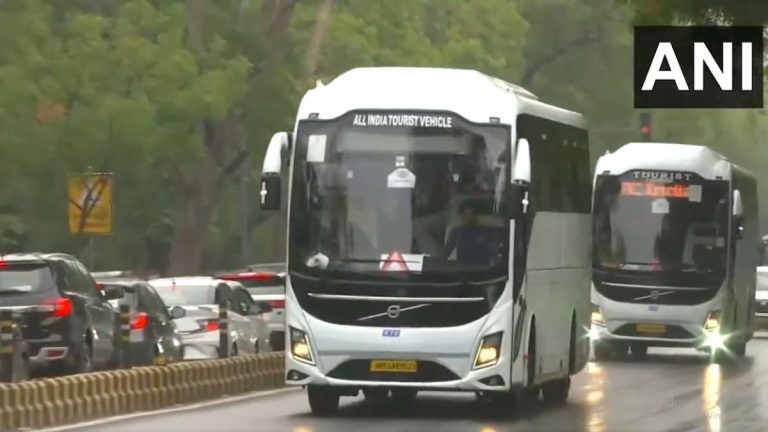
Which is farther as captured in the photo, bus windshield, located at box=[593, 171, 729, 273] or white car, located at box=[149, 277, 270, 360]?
bus windshield, located at box=[593, 171, 729, 273]

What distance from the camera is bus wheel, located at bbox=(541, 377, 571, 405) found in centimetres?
2762

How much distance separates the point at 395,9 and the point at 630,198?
75.7 feet

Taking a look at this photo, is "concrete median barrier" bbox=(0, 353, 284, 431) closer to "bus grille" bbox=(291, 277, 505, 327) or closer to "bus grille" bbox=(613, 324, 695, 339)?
"bus grille" bbox=(291, 277, 505, 327)

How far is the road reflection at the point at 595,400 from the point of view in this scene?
22.7 m

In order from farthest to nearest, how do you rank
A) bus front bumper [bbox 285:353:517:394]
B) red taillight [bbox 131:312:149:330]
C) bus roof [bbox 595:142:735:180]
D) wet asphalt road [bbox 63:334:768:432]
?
bus roof [bbox 595:142:735:180] < red taillight [bbox 131:312:149:330] < bus front bumper [bbox 285:353:517:394] < wet asphalt road [bbox 63:334:768:432]

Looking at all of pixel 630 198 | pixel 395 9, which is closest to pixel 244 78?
pixel 395 9

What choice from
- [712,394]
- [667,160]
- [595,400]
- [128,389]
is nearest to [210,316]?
[595,400]

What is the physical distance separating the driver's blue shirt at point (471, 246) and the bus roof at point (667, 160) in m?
16.7

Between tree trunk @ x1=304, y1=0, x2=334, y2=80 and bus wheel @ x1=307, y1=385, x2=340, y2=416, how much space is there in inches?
1268

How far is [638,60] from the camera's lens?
938 inches

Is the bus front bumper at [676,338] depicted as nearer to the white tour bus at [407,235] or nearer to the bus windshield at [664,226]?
the bus windshield at [664,226]

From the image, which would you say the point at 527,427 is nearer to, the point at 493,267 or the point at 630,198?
the point at 493,267

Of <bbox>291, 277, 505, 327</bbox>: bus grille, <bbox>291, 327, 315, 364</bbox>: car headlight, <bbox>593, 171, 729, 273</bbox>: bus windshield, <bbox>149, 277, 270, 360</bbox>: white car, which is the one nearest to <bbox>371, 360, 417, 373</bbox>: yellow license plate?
<bbox>291, 277, 505, 327</bbox>: bus grille

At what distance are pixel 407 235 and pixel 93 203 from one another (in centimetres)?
1556
